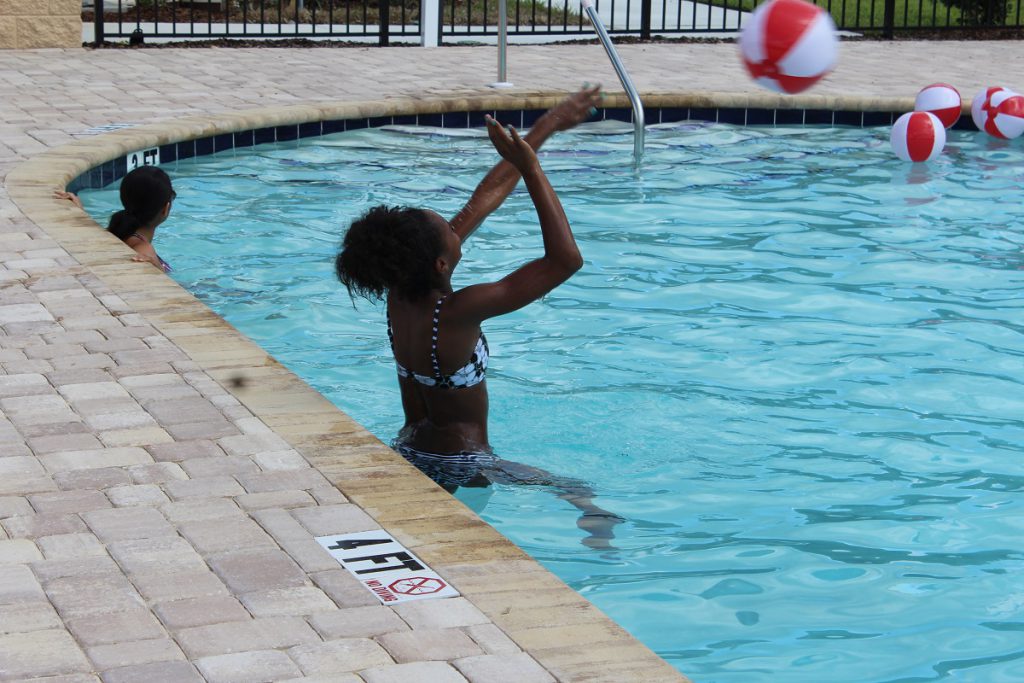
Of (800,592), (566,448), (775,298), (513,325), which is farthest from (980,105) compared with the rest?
(800,592)

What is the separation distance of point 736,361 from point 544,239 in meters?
3.07

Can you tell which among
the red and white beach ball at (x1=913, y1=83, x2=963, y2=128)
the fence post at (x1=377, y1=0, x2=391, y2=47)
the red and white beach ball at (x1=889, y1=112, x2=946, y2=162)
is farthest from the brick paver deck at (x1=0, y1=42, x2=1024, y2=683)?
the fence post at (x1=377, y1=0, x2=391, y2=47)

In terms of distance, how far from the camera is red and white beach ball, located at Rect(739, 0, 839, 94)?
604 cm

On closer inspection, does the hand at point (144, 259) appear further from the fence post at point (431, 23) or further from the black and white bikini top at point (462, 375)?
the fence post at point (431, 23)

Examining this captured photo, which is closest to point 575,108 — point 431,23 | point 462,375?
point 462,375

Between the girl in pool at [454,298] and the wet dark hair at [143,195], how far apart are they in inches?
100

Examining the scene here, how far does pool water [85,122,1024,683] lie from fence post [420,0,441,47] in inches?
192

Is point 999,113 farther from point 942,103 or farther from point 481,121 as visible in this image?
point 481,121

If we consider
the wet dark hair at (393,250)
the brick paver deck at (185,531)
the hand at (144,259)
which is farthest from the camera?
the hand at (144,259)

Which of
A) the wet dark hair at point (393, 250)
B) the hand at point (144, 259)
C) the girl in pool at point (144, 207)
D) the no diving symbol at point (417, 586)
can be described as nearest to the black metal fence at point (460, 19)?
the girl in pool at point (144, 207)

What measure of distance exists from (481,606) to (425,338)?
1307 millimetres

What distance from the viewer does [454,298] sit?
4457mm

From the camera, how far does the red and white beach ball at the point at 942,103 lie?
11617 mm

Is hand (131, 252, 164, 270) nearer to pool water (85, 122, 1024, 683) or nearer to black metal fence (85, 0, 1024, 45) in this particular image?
pool water (85, 122, 1024, 683)
